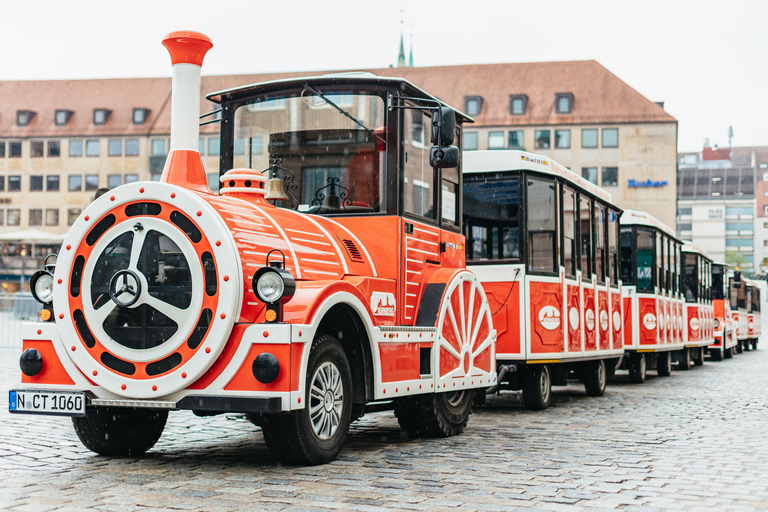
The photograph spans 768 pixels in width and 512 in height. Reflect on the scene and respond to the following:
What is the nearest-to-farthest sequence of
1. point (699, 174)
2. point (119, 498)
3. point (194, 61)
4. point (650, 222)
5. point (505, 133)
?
point (119, 498) < point (194, 61) < point (650, 222) < point (505, 133) < point (699, 174)

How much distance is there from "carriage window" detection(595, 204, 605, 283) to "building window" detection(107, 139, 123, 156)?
59.5m

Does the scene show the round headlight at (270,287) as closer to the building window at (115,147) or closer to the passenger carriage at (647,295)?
the passenger carriage at (647,295)

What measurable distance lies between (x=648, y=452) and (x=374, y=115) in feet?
11.6

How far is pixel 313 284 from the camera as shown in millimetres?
6652

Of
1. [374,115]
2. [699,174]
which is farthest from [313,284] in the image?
[699,174]

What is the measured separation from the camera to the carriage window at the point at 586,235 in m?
14.0

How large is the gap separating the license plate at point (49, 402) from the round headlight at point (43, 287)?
2.18ft

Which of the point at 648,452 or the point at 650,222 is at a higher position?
the point at 650,222

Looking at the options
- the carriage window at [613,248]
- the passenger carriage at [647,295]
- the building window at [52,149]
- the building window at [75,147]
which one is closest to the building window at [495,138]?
the building window at [75,147]

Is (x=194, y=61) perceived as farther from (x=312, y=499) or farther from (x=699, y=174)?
(x=699, y=174)

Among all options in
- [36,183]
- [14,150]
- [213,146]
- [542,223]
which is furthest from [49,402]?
[14,150]

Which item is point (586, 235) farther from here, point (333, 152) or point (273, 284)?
point (273, 284)

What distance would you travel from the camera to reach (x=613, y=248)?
15922mm

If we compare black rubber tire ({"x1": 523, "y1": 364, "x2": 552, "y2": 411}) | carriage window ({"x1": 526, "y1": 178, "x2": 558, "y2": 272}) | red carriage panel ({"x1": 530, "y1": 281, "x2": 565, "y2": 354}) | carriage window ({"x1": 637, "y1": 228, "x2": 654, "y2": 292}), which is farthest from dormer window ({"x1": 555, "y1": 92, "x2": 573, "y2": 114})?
black rubber tire ({"x1": 523, "y1": 364, "x2": 552, "y2": 411})
